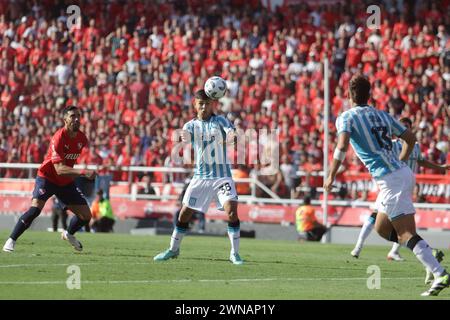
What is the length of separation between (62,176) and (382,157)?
6.51 m

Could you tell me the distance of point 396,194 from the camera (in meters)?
12.2

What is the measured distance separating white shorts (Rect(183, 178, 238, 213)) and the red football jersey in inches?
84.8

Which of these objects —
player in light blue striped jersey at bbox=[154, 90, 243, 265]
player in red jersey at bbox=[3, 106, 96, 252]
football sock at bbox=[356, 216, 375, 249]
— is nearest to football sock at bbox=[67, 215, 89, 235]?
player in red jersey at bbox=[3, 106, 96, 252]

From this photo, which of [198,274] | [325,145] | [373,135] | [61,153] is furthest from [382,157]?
[325,145]

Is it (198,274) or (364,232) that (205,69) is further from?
(198,274)

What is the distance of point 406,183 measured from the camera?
12344mm

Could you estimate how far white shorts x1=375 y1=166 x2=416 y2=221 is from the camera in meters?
12.2

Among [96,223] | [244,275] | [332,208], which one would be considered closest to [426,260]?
[244,275]

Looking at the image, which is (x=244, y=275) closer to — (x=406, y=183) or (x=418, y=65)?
(x=406, y=183)

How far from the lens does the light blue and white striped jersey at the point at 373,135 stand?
12.3m

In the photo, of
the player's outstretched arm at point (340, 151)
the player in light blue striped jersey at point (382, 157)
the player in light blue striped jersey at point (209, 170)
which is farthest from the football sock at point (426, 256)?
the player in light blue striped jersey at point (209, 170)

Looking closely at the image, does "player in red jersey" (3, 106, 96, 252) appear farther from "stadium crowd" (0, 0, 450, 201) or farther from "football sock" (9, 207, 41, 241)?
"stadium crowd" (0, 0, 450, 201)

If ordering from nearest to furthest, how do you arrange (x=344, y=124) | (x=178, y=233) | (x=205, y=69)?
(x=344, y=124) < (x=178, y=233) < (x=205, y=69)
